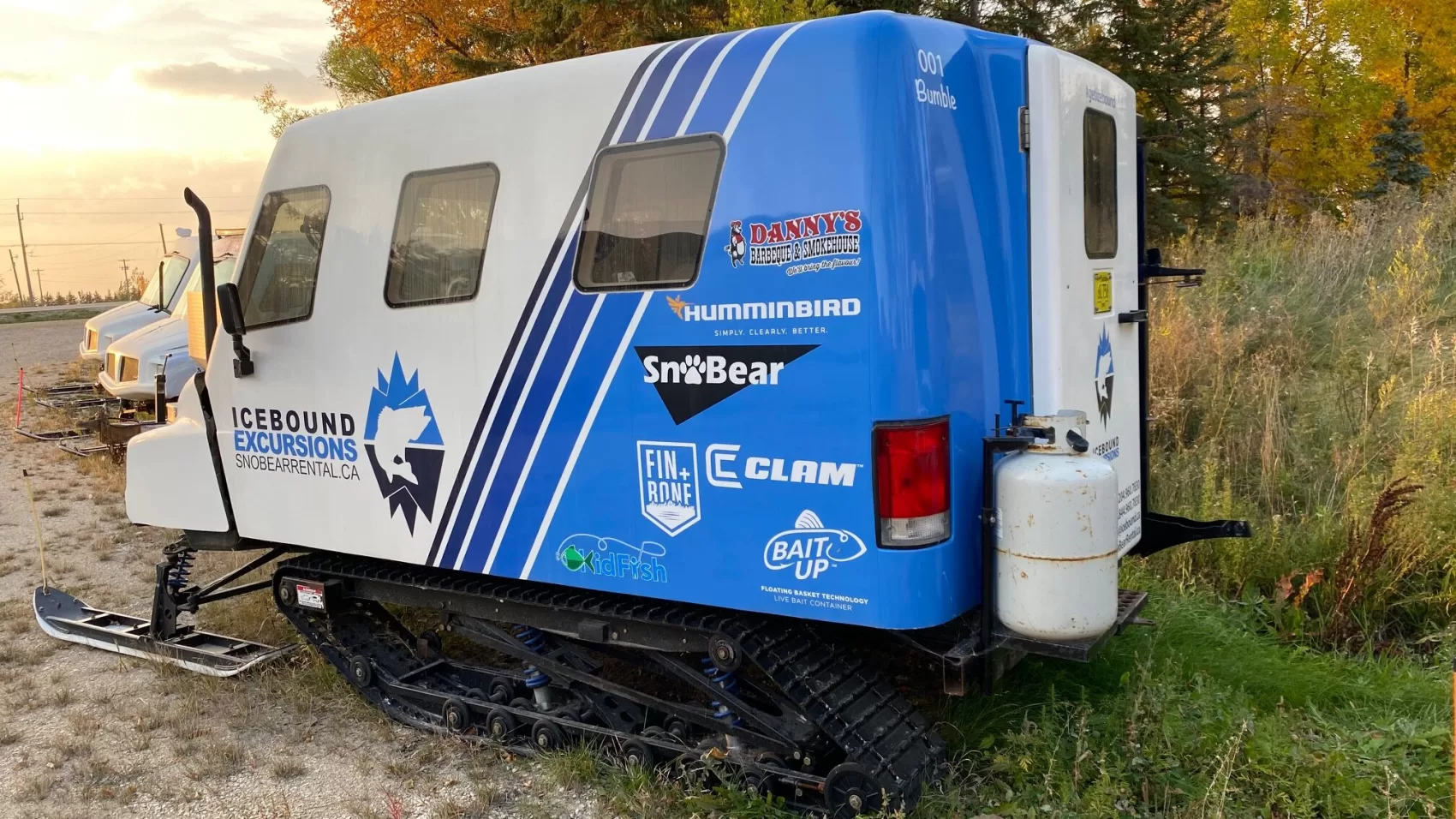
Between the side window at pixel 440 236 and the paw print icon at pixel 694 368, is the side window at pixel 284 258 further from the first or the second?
the paw print icon at pixel 694 368

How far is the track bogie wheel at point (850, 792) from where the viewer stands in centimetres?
343

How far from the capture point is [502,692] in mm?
4598

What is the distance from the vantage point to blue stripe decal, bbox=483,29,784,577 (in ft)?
11.5

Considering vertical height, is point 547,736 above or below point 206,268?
below

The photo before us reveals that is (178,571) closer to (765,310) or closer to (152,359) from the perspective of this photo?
(765,310)

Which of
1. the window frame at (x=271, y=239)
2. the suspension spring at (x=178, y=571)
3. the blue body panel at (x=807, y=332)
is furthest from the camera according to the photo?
the suspension spring at (x=178, y=571)

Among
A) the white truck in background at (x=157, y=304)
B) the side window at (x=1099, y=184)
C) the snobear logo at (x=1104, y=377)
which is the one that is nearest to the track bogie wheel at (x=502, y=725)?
the snobear logo at (x=1104, y=377)

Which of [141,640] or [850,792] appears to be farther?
[141,640]

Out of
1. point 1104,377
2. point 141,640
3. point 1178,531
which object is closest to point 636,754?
point 1104,377

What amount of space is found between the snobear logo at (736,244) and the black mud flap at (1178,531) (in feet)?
7.77

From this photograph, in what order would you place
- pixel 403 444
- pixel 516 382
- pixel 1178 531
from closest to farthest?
pixel 516 382 → pixel 403 444 → pixel 1178 531

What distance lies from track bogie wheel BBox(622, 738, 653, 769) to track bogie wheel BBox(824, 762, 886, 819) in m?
0.83

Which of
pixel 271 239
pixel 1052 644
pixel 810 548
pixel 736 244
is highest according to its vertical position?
pixel 271 239

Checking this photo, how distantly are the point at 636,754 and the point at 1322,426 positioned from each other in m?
5.28
